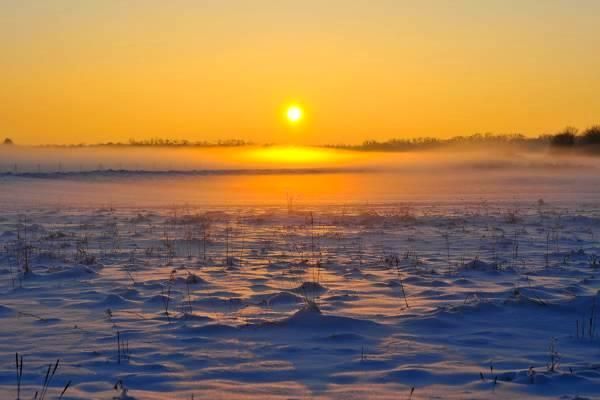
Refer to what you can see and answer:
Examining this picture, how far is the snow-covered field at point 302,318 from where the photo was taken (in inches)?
224

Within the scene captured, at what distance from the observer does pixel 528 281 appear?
399 inches

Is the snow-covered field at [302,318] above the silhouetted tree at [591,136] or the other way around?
the other way around

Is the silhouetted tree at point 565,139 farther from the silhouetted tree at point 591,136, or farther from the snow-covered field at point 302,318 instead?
the snow-covered field at point 302,318

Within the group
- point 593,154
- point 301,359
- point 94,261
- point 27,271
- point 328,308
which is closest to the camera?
point 301,359

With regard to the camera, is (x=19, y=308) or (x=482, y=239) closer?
(x=19, y=308)

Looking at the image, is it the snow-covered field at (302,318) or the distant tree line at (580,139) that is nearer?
the snow-covered field at (302,318)

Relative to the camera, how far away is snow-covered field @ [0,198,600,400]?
568cm

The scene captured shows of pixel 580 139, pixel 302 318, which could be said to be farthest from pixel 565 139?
pixel 302 318

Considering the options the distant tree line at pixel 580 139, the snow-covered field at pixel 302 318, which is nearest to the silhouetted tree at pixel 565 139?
the distant tree line at pixel 580 139

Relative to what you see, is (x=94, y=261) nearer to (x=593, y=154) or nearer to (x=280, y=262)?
(x=280, y=262)

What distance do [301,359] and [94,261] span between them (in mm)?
6696

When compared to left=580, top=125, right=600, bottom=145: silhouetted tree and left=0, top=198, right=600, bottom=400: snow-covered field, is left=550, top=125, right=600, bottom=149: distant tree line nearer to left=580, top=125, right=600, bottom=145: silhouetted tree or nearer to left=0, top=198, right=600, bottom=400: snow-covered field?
left=580, top=125, right=600, bottom=145: silhouetted tree

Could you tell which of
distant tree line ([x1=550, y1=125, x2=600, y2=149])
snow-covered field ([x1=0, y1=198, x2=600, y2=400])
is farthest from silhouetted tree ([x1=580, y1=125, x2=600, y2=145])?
snow-covered field ([x1=0, y1=198, x2=600, y2=400])

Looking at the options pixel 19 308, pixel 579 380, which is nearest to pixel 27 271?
pixel 19 308
